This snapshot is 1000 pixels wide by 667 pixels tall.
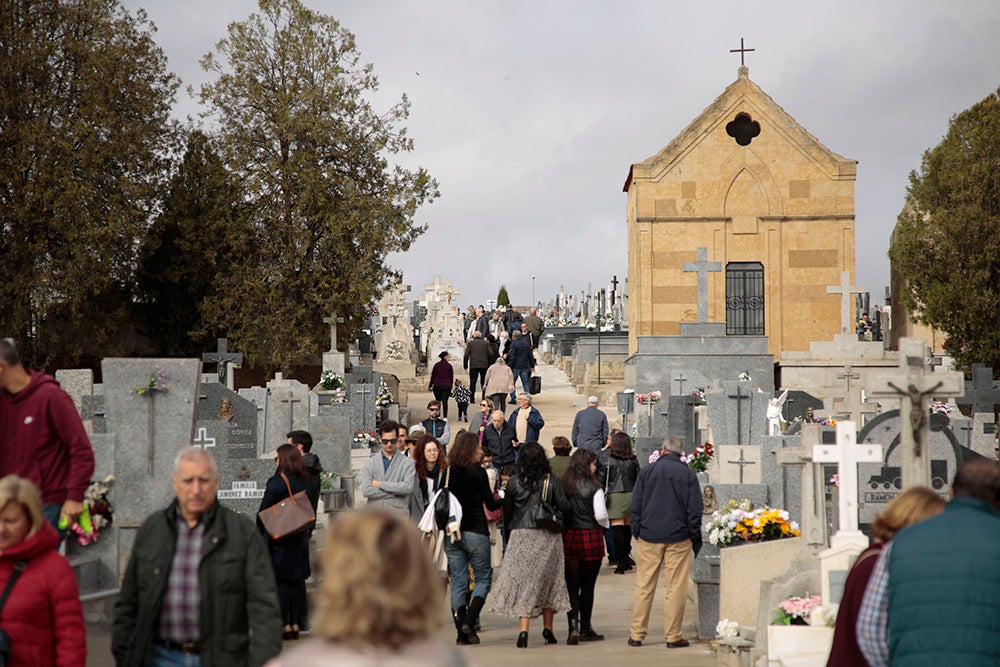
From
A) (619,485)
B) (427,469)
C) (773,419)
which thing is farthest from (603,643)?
(773,419)

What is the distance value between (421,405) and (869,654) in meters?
27.5

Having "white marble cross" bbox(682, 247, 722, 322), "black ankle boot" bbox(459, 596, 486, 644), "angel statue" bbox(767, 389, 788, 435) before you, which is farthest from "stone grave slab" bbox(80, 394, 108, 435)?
"white marble cross" bbox(682, 247, 722, 322)

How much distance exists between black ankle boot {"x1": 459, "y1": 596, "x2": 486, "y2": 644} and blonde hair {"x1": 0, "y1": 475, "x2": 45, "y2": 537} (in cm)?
597

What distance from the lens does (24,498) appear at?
17.0ft

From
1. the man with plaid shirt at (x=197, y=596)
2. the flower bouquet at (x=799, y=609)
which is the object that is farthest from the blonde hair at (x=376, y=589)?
the flower bouquet at (x=799, y=609)

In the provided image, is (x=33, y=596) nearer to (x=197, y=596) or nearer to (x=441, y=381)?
(x=197, y=596)

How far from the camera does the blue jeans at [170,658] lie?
17.3 ft

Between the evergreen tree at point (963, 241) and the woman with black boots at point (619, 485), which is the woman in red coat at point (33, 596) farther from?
the evergreen tree at point (963, 241)

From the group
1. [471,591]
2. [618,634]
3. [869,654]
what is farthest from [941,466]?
[869,654]

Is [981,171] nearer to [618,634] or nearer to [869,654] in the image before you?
[618,634]

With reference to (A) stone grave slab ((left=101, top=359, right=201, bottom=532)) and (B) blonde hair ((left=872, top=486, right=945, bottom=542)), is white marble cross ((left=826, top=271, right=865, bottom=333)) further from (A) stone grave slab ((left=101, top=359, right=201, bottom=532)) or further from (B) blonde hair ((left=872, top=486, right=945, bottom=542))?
(B) blonde hair ((left=872, top=486, right=945, bottom=542))

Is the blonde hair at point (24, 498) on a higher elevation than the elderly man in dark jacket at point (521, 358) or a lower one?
lower

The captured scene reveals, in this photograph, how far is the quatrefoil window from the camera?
3519 centimetres

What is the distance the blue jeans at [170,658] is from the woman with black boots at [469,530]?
18.5ft
